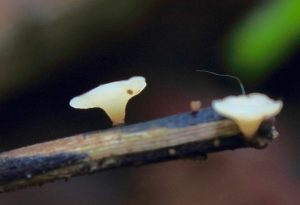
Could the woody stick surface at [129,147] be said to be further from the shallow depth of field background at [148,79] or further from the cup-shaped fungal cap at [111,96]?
the shallow depth of field background at [148,79]

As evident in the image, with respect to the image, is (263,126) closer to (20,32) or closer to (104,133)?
(104,133)

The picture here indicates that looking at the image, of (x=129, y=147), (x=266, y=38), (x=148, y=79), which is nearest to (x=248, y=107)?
(x=129, y=147)

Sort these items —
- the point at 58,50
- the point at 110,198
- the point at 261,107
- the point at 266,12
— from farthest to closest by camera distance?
the point at 58,50 < the point at 110,198 < the point at 266,12 < the point at 261,107

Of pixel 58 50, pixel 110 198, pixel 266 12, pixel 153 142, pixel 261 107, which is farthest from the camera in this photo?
pixel 58 50

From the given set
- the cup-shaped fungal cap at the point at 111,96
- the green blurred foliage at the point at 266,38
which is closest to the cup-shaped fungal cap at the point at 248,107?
the cup-shaped fungal cap at the point at 111,96

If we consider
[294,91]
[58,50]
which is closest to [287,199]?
[294,91]

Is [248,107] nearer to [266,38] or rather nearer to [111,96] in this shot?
[111,96]
